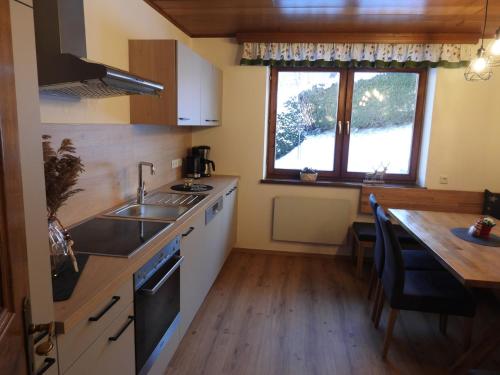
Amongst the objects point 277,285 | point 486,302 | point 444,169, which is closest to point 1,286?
point 277,285

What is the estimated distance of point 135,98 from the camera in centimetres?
251

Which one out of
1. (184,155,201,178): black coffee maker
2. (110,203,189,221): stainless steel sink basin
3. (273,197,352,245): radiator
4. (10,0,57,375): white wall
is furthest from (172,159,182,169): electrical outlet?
(10,0,57,375): white wall

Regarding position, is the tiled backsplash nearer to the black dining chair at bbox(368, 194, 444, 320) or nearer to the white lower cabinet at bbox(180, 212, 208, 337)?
the white lower cabinet at bbox(180, 212, 208, 337)

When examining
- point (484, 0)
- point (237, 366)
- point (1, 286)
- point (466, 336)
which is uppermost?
point (484, 0)

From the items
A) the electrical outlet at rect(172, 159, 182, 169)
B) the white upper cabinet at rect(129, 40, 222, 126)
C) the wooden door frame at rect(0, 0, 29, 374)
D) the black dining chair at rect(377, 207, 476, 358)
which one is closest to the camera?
the wooden door frame at rect(0, 0, 29, 374)

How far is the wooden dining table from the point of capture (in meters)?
1.79

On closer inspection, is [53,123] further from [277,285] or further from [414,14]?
[414,14]

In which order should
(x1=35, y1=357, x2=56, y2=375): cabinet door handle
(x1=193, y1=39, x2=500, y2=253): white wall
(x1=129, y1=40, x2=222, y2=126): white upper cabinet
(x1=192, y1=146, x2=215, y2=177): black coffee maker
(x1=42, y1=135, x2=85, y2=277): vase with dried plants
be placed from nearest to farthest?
(x1=35, y1=357, x2=56, y2=375): cabinet door handle → (x1=42, y1=135, x2=85, y2=277): vase with dried plants → (x1=129, y1=40, x2=222, y2=126): white upper cabinet → (x1=193, y1=39, x2=500, y2=253): white wall → (x1=192, y1=146, x2=215, y2=177): black coffee maker

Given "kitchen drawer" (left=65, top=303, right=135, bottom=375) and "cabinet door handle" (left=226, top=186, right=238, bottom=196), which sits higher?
"cabinet door handle" (left=226, top=186, right=238, bottom=196)

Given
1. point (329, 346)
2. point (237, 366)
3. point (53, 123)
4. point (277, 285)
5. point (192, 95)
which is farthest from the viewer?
point (277, 285)

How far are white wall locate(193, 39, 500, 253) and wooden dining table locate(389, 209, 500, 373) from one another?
119 cm

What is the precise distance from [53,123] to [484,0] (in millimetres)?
2921

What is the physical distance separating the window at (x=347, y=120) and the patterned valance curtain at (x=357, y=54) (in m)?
0.22

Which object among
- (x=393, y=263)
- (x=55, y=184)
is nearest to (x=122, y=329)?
(x=55, y=184)
